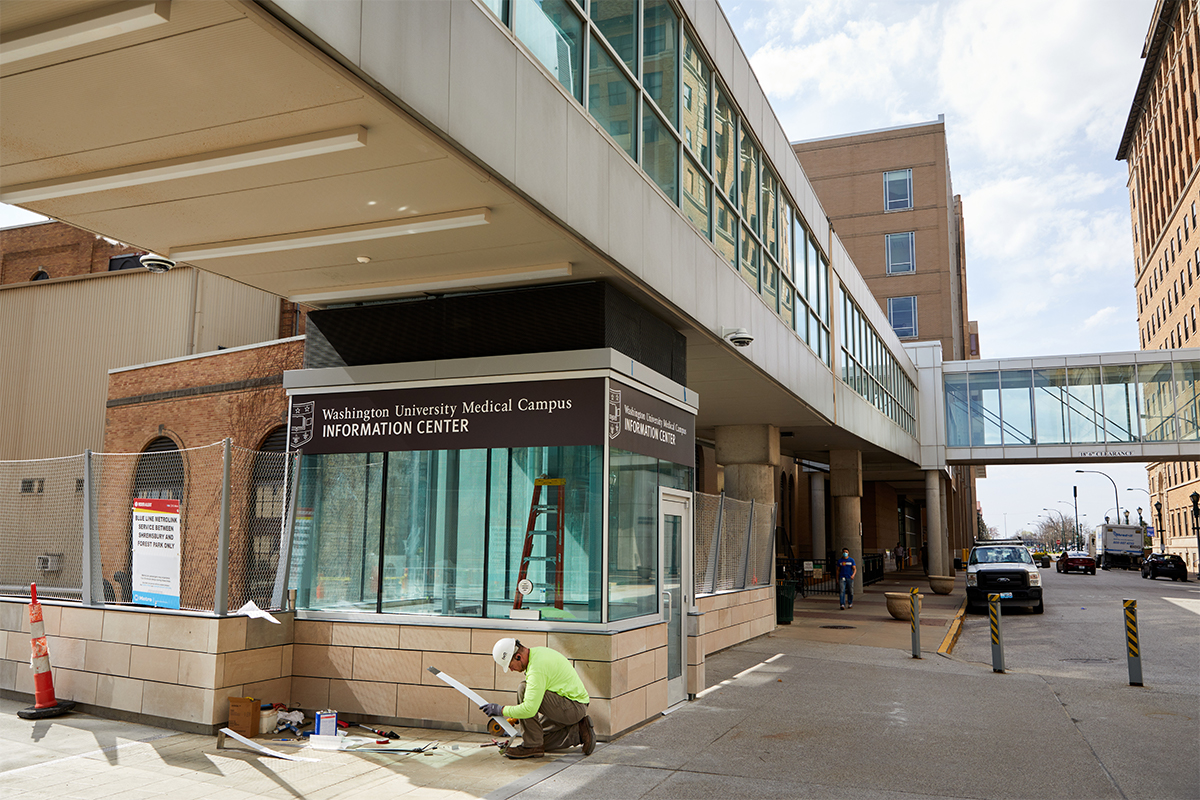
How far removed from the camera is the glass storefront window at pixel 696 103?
1195 cm

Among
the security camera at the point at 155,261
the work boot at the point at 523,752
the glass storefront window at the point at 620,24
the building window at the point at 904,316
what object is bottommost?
the work boot at the point at 523,752

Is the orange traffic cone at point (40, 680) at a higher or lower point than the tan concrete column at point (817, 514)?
lower

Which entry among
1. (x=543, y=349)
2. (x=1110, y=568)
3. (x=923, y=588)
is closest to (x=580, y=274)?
(x=543, y=349)

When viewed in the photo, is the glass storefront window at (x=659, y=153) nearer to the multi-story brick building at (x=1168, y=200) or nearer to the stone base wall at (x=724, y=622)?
the stone base wall at (x=724, y=622)

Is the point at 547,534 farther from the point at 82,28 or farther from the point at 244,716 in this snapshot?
the point at 82,28

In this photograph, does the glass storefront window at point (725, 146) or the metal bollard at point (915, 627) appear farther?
the metal bollard at point (915, 627)

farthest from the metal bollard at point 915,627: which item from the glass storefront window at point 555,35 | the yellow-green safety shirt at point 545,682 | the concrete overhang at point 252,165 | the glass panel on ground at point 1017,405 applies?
the glass panel on ground at point 1017,405

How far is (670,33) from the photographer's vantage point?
1134 centimetres

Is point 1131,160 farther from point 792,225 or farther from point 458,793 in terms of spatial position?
point 458,793

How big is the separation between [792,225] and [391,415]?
10973 mm

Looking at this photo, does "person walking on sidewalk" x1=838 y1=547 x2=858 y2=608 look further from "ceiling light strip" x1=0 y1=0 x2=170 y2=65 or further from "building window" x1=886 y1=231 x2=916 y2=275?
"building window" x1=886 y1=231 x2=916 y2=275

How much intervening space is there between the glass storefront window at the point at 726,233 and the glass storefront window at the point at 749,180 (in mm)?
681

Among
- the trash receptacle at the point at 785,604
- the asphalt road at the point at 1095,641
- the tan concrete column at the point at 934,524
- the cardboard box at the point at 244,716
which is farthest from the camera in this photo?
the tan concrete column at the point at 934,524

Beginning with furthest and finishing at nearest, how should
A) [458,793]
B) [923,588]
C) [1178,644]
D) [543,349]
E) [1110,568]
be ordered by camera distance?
[1110,568]
[923,588]
[1178,644]
[543,349]
[458,793]
